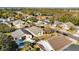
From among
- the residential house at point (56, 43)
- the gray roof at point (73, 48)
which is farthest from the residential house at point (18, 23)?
the gray roof at point (73, 48)

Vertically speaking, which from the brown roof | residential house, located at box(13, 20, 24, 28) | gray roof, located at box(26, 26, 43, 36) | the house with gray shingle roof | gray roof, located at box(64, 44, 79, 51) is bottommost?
gray roof, located at box(64, 44, 79, 51)

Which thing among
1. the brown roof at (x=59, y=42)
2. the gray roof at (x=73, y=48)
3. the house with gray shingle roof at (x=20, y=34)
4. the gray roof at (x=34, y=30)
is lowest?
the gray roof at (x=73, y=48)

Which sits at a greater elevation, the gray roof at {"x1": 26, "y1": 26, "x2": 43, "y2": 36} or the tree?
the gray roof at {"x1": 26, "y1": 26, "x2": 43, "y2": 36}

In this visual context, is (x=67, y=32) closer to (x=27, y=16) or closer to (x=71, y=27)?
(x=71, y=27)

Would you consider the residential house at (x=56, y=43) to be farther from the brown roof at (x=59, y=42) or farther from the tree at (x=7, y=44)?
the tree at (x=7, y=44)

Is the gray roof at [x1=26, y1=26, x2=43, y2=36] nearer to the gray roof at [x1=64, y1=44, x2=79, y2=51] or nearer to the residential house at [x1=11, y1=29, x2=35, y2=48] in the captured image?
the residential house at [x1=11, y1=29, x2=35, y2=48]

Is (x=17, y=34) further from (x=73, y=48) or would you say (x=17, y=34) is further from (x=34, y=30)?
(x=73, y=48)

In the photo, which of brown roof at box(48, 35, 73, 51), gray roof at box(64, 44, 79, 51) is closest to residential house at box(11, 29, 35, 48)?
brown roof at box(48, 35, 73, 51)
